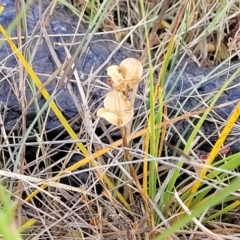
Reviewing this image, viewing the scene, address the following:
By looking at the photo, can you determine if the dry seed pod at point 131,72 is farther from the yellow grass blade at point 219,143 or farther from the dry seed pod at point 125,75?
the yellow grass blade at point 219,143

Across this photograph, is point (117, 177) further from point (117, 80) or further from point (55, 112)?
point (117, 80)

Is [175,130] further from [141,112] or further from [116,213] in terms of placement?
[116,213]

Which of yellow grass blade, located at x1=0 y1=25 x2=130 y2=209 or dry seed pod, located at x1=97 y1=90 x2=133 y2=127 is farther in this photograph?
yellow grass blade, located at x1=0 y1=25 x2=130 y2=209

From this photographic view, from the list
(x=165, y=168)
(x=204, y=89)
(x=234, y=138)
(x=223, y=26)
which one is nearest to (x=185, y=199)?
(x=165, y=168)

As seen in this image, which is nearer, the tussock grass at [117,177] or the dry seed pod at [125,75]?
the dry seed pod at [125,75]

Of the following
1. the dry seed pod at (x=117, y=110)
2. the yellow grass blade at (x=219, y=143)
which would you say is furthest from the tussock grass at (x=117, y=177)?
the dry seed pod at (x=117, y=110)

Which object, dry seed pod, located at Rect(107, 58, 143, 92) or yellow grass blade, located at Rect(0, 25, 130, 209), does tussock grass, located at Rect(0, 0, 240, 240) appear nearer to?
yellow grass blade, located at Rect(0, 25, 130, 209)

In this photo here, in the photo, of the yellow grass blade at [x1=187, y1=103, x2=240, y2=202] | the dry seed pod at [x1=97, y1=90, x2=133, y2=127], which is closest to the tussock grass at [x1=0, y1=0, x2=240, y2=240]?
the yellow grass blade at [x1=187, y1=103, x2=240, y2=202]
